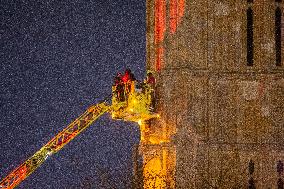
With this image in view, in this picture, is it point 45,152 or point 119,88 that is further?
point 45,152

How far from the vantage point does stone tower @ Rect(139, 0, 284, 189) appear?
25984 mm

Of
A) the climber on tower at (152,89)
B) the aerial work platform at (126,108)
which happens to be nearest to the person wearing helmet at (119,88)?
the aerial work platform at (126,108)

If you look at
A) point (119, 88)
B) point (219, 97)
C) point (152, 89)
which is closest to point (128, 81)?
point (119, 88)

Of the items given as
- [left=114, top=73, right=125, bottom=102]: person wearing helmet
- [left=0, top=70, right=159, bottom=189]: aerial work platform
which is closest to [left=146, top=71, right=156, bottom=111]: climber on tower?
[left=0, top=70, right=159, bottom=189]: aerial work platform

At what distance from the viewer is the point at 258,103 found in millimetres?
26875

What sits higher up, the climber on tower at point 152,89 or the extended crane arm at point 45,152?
the climber on tower at point 152,89

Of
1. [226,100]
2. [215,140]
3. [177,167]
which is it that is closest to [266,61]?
[226,100]

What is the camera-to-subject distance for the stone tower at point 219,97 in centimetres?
2598

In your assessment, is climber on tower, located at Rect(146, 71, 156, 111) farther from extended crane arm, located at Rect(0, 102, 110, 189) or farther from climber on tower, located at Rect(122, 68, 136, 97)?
extended crane arm, located at Rect(0, 102, 110, 189)

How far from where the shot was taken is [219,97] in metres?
26.8

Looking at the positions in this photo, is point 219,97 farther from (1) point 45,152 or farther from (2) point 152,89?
(1) point 45,152

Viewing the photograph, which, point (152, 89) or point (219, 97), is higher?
point (152, 89)

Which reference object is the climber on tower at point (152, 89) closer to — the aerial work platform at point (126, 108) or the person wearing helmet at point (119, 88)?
the aerial work platform at point (126, 108)

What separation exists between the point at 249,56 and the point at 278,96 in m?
2.48
